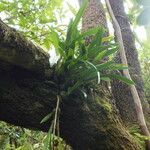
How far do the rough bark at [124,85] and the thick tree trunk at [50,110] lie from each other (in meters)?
0.74

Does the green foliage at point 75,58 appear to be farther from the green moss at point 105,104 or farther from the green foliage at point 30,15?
the green foliage at point 30,15

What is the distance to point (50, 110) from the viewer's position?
2.41 m

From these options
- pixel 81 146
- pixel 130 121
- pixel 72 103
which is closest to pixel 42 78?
pixel 72 103

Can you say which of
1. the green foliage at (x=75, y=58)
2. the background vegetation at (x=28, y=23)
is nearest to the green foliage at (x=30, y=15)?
the background vegetation at (x=28, y=23)

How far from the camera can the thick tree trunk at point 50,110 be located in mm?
2312

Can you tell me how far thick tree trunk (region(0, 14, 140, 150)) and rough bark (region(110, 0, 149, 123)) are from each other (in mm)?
739

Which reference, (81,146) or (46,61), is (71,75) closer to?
(46,61)

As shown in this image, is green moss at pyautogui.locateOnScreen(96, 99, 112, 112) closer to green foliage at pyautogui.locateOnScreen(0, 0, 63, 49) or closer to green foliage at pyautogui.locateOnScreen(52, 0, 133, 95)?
green foliage at pyautogui.locateOnScreen(52, 0, 133, 95)

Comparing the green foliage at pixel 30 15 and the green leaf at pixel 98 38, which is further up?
the green foliage at pixel 30 15

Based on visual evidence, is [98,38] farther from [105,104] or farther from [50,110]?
[50,110]

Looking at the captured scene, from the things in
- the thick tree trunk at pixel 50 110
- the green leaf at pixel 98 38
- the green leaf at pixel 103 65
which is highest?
the green leaf at pixel 98 38

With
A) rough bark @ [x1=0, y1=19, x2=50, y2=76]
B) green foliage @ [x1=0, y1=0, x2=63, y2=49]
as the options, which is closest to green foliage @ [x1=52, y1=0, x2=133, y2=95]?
rough bark @ [x1=0, y1=19, x2=50, y2=76]

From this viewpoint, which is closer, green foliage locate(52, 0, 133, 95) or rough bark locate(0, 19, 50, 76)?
rough bark locate(0, 19, 50, 76)

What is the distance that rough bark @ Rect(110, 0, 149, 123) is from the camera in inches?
→ 132
